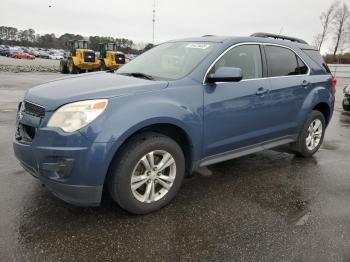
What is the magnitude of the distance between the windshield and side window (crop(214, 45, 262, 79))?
22cm

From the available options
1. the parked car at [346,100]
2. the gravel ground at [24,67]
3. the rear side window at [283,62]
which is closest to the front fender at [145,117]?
the rear side window at [283,62]

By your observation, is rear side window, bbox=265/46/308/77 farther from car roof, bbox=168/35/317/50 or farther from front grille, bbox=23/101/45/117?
front grille, bbox=23/101/45/117

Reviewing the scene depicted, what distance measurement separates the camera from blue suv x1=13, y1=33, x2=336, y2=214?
3.01 m

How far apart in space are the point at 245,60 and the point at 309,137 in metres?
1.94

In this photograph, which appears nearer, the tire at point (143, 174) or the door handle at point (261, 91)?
the tire at point (143, 174)

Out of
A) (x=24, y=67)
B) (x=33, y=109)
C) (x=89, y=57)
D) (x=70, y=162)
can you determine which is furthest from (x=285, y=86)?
(x=24, y=67)

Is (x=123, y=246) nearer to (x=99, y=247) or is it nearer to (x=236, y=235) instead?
(x=99, y=247)

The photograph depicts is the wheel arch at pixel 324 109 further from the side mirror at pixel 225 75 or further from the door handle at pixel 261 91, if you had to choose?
the side mirror at pixel 225 75

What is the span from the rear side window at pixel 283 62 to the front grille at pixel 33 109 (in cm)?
285

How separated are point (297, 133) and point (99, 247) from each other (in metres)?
3.44

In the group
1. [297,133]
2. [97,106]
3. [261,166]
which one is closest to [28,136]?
[97,106]

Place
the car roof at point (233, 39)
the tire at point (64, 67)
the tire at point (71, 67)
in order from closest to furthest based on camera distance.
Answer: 1. the car roof at point (233, 39)
2. the tire at point (71, 67)
3. the tire at point (64, 67)

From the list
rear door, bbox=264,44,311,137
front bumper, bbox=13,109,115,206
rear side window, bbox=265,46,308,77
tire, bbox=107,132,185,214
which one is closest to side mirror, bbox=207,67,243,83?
tire, bbox=107,132,185,214

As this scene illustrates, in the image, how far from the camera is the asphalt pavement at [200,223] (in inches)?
112
